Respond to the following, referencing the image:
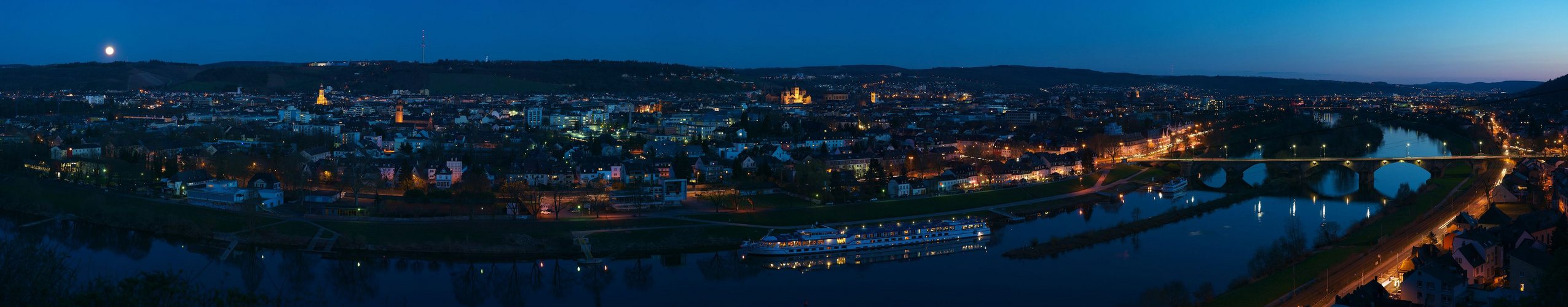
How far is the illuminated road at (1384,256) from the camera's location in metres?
12.6

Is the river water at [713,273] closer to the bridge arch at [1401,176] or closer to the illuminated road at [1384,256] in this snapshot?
the illuminated road at [1384,256]

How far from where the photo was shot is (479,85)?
7244cm

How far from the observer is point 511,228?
18234 mm

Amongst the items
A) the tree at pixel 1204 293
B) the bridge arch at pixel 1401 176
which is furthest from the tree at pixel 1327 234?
the bridge arch at pixel 1401 176

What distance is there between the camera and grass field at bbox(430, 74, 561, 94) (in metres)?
70.9

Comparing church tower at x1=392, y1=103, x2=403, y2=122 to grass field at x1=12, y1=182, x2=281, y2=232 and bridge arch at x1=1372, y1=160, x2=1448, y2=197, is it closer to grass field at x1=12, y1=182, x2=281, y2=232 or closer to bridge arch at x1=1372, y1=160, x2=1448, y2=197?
grass field at x1=12, y1=182, x2=281, y2=232

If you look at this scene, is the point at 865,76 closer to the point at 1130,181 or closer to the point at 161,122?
the point at 161,122

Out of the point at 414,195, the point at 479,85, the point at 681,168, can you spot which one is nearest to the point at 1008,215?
the point at 681,168

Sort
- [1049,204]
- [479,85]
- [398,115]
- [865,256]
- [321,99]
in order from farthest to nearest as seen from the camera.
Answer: [479,85] → [321,99] → [398,115] → [1049,204] → [865,256]

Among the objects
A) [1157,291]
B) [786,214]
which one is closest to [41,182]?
[786,214]

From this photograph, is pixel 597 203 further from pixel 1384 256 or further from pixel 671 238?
pixel 1384 256

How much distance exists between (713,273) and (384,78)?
66.2 meters

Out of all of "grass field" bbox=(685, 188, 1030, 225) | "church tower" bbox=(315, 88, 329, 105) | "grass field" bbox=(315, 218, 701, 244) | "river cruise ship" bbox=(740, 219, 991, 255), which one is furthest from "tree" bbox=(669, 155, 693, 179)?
"church tower" bbox=(315, 88, 329, 105)

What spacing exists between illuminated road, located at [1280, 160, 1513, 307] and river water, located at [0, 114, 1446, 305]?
Answer: 151 cm
